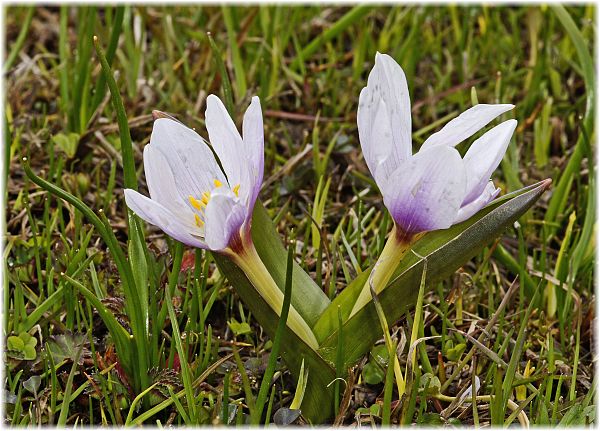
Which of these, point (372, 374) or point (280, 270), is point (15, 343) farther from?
point (372, 374)

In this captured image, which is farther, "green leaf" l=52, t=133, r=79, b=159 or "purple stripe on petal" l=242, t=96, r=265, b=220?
"green leaf" l=52, t=133, r=79, b=159

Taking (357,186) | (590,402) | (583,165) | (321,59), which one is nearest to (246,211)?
(590,402)

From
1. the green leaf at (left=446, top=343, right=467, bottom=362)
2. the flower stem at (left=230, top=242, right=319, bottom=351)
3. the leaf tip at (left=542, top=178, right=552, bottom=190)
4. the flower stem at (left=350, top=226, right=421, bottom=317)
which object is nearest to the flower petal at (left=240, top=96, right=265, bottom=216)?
the flower stem at (left=230, top=242, right=319, bottom=351)

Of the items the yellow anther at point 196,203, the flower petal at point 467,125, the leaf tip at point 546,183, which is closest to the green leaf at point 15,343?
the yellow anther at point 196,203

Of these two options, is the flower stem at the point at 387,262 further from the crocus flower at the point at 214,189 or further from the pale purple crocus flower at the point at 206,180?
the pale purple crocus flower at the point at 206,180

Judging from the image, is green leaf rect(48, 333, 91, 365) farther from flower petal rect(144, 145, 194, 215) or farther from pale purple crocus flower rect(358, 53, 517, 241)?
pale purple crocus flower rect(358, 53, 517, 241)

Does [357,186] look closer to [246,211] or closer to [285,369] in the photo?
[285,369]

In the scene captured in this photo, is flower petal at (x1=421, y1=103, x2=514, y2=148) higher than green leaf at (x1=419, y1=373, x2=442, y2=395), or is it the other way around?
flower petal at (x1=421, y1=103, x2=514, y2=148)
